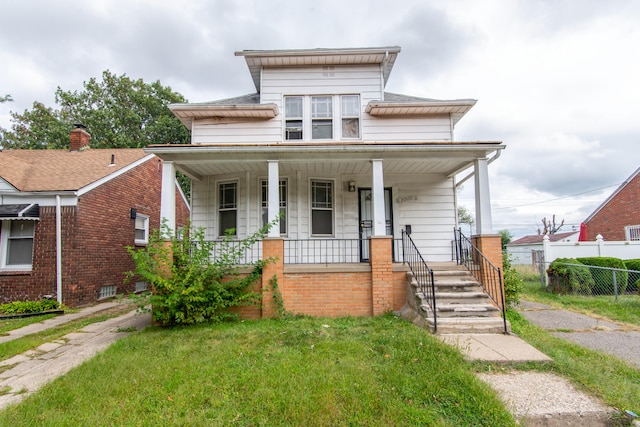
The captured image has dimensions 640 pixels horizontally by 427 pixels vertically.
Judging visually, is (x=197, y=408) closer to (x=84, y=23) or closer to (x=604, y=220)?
(x=84, y=23)

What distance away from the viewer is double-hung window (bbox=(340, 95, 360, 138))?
325 inches

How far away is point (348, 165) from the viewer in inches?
285

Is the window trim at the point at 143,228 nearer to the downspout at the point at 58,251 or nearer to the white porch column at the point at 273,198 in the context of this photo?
the downspout at the point at 58,251

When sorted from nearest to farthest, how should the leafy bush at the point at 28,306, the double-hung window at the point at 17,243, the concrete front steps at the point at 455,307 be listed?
the concrete front steps at the point at 455,307 < the leafy bush at the point at 28,306 < the double-hung window at the point at 17,243

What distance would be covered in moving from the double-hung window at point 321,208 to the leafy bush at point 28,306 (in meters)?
6.85

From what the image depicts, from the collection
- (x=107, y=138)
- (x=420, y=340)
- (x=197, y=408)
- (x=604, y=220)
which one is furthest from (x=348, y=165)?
(x=107, y=138)

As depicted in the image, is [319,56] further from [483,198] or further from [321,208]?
[483,198]

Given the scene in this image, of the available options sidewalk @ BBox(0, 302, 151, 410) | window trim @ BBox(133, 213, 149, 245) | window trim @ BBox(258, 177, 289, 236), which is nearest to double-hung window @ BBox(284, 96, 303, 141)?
window trim @ BBox(258, 177, 289, 236)

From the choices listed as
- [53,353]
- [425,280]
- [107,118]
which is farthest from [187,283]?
[107,118]

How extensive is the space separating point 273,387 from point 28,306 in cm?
813

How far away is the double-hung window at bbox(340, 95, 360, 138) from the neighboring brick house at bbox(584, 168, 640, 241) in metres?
15.5

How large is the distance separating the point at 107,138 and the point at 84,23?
1200 centimetres

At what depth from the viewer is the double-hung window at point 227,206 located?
26.1ft

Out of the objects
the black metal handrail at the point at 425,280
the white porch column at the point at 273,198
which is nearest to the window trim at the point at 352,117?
the white porch column at the point at 273,198
